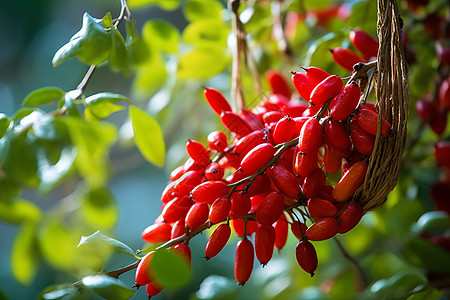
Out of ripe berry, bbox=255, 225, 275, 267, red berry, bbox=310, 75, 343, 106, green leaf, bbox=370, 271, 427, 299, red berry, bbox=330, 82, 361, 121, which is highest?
red berry, bbox=310, 75, 343, 106

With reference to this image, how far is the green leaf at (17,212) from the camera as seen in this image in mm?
741

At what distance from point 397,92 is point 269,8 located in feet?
1.39

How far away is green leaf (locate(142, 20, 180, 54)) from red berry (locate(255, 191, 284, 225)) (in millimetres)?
414

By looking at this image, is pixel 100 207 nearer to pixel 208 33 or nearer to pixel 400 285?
pixel 208 33

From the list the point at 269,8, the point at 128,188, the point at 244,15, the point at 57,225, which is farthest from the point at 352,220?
the point at 128,188

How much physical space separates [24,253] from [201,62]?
45 cm

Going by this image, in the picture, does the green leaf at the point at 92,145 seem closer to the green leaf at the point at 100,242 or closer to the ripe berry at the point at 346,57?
the green leaf at the point at 100,242

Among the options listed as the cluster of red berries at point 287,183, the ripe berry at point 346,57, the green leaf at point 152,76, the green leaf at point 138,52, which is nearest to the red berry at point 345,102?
the cluster of red berries at point 287,183

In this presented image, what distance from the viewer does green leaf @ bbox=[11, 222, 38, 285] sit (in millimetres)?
779

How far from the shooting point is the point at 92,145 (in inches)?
18.3

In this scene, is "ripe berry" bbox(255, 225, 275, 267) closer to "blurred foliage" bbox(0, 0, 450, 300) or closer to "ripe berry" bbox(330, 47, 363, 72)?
"blurred foliage" bbox(0, 0, 450, 300)

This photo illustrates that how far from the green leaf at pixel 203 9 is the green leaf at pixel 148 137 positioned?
0.90ft

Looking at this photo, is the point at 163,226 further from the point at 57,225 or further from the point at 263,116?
the point at 57,225

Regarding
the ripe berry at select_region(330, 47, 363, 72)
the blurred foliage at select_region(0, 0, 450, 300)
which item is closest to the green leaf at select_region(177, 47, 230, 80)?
the blurred foliage at select_region(0, 0, 450, 300)
